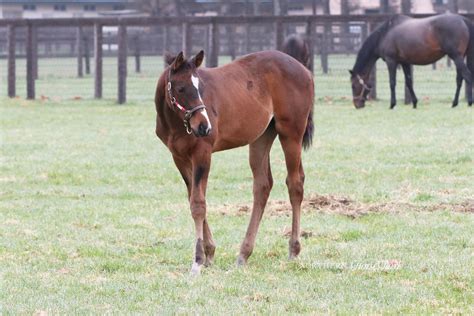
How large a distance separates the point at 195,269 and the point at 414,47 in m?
16.9

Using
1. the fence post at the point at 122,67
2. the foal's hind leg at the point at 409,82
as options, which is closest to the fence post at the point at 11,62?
the fence post at the point at 122,67

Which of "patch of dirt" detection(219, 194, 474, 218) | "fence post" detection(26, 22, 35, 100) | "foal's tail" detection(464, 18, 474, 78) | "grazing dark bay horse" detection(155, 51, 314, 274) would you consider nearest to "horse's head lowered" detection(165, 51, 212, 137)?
"grazing dark bay horse" detection(155, 51, 314, 274)

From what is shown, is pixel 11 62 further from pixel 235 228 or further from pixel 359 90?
pixel 235 228

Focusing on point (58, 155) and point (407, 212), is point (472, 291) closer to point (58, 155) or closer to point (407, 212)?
point (407, 212)

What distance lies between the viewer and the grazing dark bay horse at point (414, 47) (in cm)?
2244

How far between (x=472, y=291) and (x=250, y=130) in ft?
6.66

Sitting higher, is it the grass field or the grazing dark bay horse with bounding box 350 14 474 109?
the grazing dark bay horse with bounding box 350 14 474 109

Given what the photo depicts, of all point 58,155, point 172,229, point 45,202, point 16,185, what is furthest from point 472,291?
point 58,155

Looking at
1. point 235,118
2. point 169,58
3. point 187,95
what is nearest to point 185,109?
point 187,95

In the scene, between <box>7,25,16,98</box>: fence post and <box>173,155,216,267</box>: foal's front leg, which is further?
<box>7,25,16,98</box>: fence post

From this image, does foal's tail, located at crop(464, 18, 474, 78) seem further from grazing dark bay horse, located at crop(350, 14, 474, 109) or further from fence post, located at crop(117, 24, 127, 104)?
fence post, located at crop(117, 24, 127, 104)

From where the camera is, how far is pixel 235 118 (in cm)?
748

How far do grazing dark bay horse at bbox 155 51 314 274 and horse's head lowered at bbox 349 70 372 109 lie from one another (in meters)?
14.5

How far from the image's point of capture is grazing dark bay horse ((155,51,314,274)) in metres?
6.97
